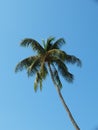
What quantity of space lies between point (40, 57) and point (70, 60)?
3.32 metres

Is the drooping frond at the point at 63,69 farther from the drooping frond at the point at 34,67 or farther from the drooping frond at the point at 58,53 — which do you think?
the drooping frond at the point at 34,67

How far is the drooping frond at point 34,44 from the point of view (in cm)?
4544

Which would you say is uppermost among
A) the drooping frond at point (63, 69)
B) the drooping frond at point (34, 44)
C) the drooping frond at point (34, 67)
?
the drooping frond at point (34, 44)

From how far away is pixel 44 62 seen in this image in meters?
44.7

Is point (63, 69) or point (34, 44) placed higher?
point (34, 44)

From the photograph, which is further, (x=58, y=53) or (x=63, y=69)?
(x=63, y=69)

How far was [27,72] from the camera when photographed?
1761 inches

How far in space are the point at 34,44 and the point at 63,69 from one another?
14.0ft

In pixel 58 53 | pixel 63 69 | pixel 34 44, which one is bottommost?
pixel 63 69

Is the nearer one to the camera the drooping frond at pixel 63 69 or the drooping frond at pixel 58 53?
the drooping frond at pixel 58 53

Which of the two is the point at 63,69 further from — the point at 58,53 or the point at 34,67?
the point at 34,67

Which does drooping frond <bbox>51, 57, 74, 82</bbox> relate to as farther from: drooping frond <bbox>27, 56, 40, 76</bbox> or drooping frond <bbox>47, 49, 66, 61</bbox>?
drooping frond <bbox>27, 56, 40, 76</bbox>

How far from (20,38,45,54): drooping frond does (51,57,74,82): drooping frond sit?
71.2 inches

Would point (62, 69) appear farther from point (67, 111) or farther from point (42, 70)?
point (67, 111)
